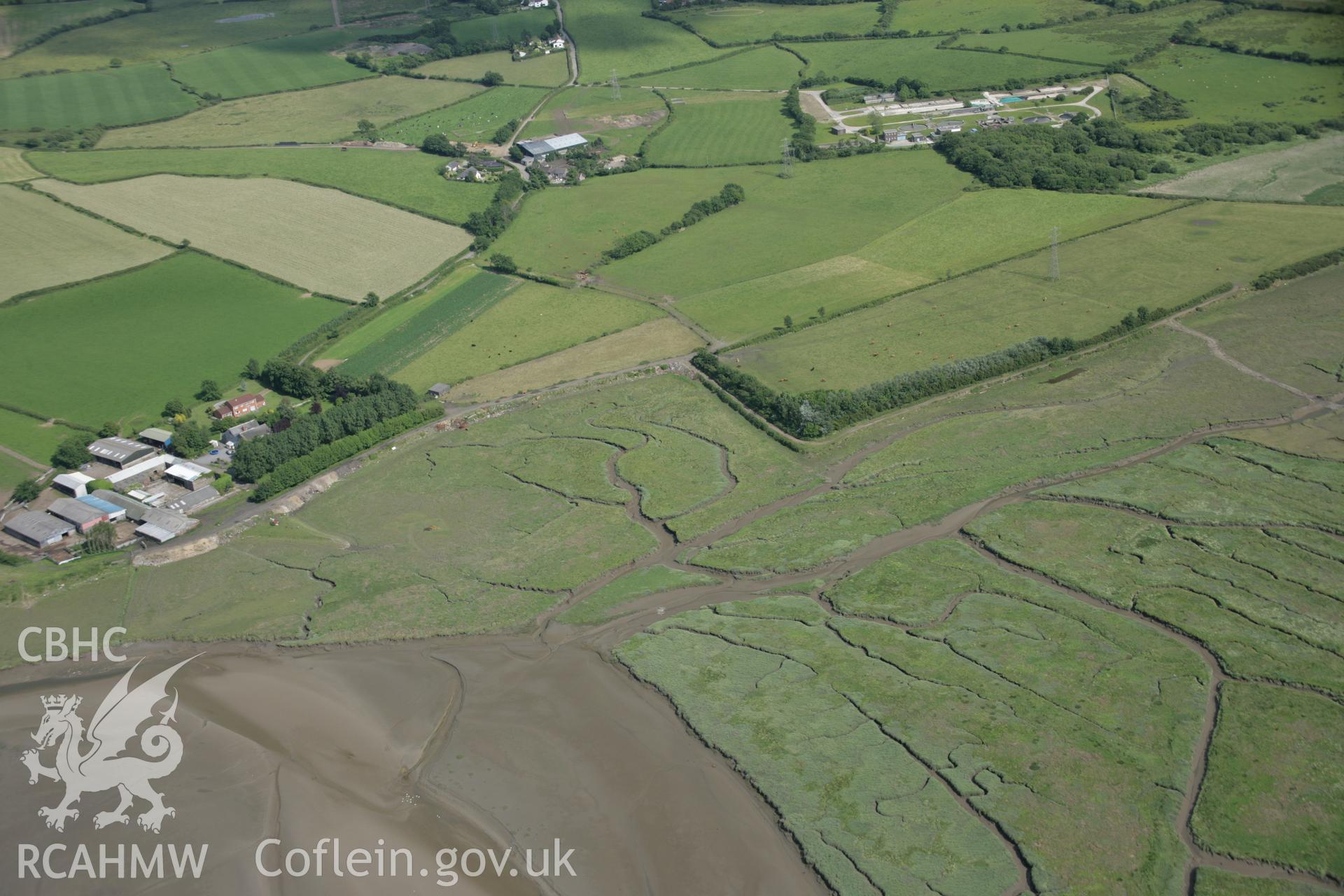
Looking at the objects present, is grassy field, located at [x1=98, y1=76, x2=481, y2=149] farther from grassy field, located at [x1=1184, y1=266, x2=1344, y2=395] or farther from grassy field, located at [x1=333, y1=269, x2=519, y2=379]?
grassy field, located at [x1=1184, y1=266, x2=1344, y2=395]

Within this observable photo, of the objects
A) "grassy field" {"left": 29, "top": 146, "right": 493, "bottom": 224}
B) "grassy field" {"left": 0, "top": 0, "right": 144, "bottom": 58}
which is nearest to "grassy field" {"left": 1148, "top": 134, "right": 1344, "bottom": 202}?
"grassy field" {"left": 29, "top": 146, "right": 493, "bottom": 224}

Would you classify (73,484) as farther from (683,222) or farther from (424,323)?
(683,222)

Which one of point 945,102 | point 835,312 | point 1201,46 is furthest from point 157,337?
point 1201,46

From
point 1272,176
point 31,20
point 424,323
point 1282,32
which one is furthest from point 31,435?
point 1282,32

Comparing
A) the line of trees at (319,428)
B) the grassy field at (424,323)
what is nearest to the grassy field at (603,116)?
the grassy field at (424,323)

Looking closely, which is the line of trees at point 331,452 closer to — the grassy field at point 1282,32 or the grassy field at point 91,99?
the grassy field at point 91,99
